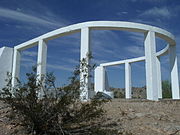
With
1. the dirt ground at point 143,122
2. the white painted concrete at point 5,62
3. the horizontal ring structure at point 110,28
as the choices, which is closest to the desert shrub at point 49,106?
the dirt ground at point 143,122

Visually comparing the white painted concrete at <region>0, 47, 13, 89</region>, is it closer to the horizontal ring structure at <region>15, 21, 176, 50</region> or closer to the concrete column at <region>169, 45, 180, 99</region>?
the horizontal ring structure at <region>15, 21, 176, 50</region>

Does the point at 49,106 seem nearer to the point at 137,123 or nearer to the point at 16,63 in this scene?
the point at 137,123

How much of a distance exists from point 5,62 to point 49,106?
9855 millimetres

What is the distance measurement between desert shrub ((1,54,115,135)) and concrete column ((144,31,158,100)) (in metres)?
5.91

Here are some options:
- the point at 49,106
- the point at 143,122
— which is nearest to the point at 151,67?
the point at 143,122

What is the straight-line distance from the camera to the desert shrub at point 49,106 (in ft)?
10.5

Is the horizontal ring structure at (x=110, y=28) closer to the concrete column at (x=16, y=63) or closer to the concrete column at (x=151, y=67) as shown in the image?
the concrete column at (x=151, y=67)

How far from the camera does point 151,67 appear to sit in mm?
8859

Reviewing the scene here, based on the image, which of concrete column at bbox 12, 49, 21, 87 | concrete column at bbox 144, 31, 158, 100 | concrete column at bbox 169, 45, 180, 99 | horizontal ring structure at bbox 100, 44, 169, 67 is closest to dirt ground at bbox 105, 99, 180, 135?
concrete column at bbox 144, 31, 158, 100

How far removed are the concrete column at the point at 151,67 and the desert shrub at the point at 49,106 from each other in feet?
19.4

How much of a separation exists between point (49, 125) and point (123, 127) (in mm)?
1446

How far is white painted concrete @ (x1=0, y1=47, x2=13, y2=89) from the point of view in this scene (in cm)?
1166

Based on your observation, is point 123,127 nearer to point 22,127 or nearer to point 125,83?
point 22,127

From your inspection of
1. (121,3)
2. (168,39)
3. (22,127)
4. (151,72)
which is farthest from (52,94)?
(168,39)
